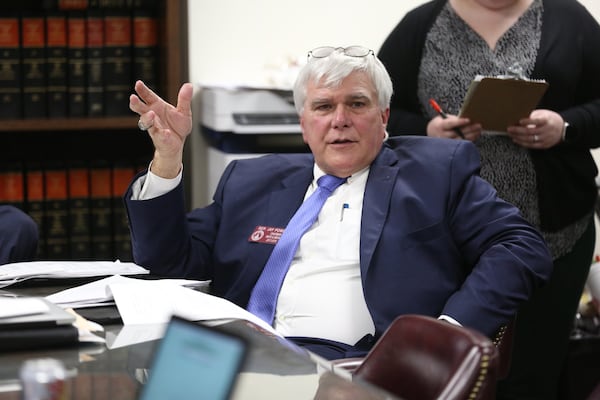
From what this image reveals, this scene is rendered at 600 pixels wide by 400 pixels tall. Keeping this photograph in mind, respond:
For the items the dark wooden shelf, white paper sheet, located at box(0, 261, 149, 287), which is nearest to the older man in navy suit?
white paper sheet, located at box(0, 261, 149, 287)

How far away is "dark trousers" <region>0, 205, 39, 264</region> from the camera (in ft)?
8.46

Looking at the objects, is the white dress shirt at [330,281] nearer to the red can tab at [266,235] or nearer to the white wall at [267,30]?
the red can tab at [266,235]

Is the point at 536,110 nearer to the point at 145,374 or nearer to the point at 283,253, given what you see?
the point at 283,253

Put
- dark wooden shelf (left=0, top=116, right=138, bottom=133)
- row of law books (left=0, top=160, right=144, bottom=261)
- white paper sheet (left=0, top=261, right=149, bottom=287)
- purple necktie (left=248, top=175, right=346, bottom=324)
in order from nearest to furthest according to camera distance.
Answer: white paper sheet (left=0, top=261, right=149, bottom=287)
purple necktie (left=248, top=175, right=346, bottom=324)
dark wooden shelf (left=0, top=116, right=138, bottom=133)
row of law books (left=0, top=160, right=144, bottom=261)

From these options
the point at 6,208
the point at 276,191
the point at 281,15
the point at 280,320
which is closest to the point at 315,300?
the point at 280,320

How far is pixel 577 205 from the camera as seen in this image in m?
3.17

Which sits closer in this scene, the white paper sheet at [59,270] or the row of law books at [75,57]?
the white paper sheet at [59,270]

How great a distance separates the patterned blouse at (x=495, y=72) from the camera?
3109 millimetres

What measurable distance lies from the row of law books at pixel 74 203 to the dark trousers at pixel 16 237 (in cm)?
120

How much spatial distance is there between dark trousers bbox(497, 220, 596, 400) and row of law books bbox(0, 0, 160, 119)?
1.65 m

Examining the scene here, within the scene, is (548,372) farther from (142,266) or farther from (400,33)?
(142,266)

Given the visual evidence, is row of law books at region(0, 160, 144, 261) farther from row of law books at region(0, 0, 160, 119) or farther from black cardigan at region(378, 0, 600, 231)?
black cardigan at region(378, 0, 600, 231)

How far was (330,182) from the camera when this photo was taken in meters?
2.65

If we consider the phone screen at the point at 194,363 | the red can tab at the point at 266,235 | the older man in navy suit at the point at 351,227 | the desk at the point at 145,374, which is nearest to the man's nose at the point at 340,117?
the older man in navy suit at the point at 351,227
